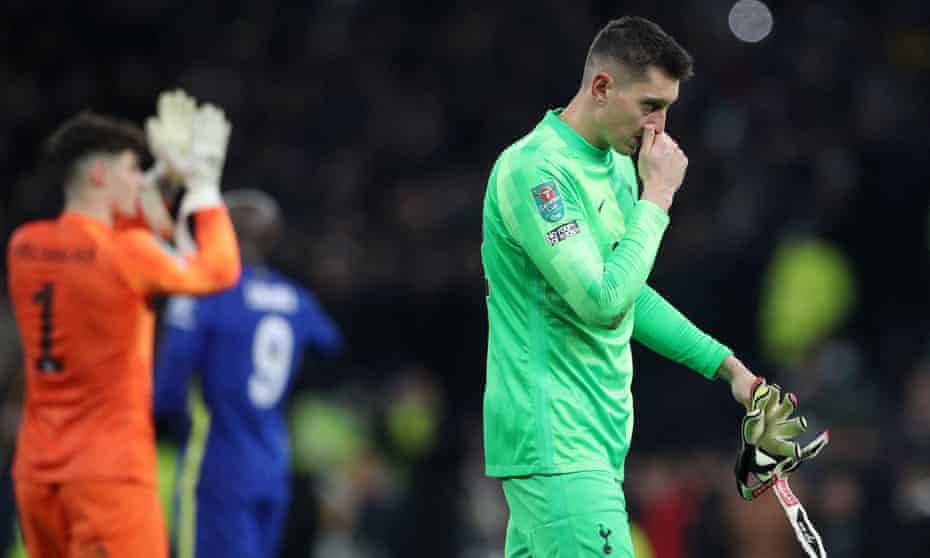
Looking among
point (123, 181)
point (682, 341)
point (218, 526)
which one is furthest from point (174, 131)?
point (682, 341)

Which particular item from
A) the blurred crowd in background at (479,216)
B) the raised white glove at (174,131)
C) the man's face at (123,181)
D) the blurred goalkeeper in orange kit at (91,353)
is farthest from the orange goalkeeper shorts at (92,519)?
the blurred crowd in background at (479,216)

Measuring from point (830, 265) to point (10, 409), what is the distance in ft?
18.5

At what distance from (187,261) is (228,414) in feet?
5.59

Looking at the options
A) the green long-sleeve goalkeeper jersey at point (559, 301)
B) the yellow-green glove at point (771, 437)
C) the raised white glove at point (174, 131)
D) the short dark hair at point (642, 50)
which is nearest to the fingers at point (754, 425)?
the yellow-green glove at point (771, 437)

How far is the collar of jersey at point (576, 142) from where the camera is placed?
4.30 meters

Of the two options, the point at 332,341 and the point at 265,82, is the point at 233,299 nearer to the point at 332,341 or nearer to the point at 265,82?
the point at 332,341

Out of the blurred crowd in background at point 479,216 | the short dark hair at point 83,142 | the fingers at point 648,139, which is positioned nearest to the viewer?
the fingers at point 648,139

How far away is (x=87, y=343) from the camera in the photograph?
578 cm

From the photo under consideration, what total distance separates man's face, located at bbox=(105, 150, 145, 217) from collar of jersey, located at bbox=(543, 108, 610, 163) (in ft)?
7.44

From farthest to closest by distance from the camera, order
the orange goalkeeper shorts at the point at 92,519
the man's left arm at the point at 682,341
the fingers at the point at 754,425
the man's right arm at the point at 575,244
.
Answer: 1. the orange goalkeeper shorts at the point at 92,519
2. the man's left arm at the point at 682,341
3. the fingers at the point at 754,425
4. the man's right arm at the point at 575,244

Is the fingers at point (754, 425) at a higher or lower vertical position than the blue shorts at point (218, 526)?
higher

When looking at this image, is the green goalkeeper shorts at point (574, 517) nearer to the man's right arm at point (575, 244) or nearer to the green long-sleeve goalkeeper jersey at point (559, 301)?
the green long-sleeve goalkeeper jersey at point (559, 301)

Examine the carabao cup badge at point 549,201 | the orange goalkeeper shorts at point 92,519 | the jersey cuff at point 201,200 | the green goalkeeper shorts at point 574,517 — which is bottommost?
the orange goalkeeper shorts at point 92,519

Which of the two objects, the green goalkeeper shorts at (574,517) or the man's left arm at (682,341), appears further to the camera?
the man's left arm at (682,341)
